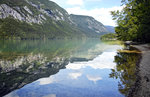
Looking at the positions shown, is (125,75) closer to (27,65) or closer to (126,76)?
(126,76)

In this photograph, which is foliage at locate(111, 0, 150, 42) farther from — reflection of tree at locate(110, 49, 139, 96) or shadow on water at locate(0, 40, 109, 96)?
reflection of tree at locate(110, 49, 139, 96)

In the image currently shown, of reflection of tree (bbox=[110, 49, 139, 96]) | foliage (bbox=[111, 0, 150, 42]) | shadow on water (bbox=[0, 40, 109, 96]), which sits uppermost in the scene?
foliage (bbox=[111, 0, 150, 42])

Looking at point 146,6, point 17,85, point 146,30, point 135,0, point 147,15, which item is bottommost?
point 17,85

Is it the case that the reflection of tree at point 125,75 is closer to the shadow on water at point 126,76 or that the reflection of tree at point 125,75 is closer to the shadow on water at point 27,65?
the shadow on water at point 126,76

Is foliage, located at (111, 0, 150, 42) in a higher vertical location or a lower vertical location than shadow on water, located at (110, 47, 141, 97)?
higher

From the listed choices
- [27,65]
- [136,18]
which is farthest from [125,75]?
[136,18]

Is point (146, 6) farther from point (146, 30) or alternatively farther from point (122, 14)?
point (122, 14)

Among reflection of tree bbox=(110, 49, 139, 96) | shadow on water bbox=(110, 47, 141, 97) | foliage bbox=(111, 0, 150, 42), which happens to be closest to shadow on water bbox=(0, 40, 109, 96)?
reflection of tree bbox=(110, 49, 139, 96)

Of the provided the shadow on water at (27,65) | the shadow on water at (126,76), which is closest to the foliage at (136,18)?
the shadow on water at (27,65)

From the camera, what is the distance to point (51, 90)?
1402 cm

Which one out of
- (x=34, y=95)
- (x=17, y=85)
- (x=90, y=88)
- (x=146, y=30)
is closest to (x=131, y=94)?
(x=90, y=88)

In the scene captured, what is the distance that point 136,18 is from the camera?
54.5m

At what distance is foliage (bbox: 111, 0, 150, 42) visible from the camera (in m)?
47.4

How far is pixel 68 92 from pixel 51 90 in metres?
1.89
